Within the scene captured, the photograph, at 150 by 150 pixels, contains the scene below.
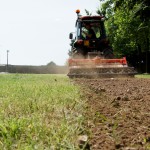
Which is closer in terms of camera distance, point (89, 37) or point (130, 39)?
point (89, 37)

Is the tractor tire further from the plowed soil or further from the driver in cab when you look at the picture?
the plowed soil

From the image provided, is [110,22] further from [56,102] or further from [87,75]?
[56,102]

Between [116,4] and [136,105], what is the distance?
24.7 meters

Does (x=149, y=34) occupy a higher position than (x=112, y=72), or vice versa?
(x=149, y=34)

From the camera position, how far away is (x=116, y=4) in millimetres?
29406

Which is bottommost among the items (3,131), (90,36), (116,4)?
(3,131)

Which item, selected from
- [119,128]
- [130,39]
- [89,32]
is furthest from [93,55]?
[130,39]

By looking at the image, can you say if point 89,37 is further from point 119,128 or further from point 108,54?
Answer: point 119,128

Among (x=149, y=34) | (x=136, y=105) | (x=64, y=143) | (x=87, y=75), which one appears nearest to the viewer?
(x=64, y=143)

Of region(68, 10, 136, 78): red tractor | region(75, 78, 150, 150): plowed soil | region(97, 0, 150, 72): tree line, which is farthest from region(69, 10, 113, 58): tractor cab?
region(97, 0, 150, 72): tree line

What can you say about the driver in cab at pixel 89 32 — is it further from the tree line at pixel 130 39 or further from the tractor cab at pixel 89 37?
the tree line at pixel 130 39

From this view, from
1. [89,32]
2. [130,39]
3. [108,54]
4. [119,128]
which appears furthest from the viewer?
[130,39]

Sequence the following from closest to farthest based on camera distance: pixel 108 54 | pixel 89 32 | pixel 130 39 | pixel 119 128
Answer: pixel 119 128 < pixel 108 54 < pixel 89 32 < pixel 130 39

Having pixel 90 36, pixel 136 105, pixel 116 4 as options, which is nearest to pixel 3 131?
pixel 136 105
